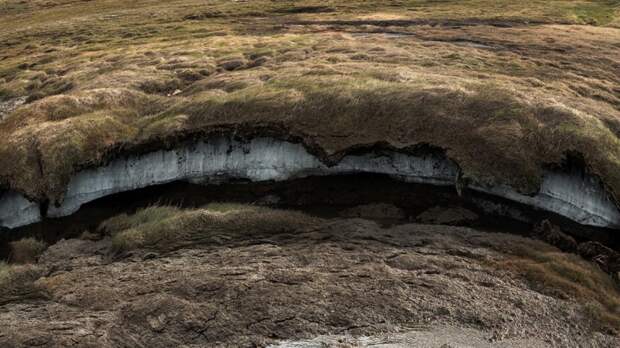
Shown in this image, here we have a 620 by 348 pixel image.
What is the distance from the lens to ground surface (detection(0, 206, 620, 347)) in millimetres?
22422

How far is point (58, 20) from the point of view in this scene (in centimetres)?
11038

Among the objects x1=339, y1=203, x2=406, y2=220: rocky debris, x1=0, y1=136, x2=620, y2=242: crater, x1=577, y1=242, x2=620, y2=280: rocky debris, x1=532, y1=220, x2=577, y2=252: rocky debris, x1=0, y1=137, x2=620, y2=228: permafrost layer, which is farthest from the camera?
x1=0, y1=137, x2=620, y2=228: permafrost layer

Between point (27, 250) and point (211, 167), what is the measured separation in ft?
39.9

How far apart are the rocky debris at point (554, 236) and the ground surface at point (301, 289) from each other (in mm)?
1027

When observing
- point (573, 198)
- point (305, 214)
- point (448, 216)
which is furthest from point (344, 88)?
point (573, 198)

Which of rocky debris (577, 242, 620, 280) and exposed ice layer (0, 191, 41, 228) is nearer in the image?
rocky debris (577, 242, 620, 280)

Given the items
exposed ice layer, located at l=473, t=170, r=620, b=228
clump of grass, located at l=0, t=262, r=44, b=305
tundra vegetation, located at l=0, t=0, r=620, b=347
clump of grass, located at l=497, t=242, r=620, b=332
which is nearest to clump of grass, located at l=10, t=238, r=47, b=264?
tundra vegetation, located at l=0, t=0, r=620, b=347

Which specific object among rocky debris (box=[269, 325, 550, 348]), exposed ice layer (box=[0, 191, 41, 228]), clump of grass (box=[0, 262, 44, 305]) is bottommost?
exposed ice layer (box=[0, 191, 41, 228])

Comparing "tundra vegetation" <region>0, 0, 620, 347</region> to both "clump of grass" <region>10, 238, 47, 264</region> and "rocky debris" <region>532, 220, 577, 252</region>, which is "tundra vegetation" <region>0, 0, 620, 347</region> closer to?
"clump of grass" <region>10, 238, 47, 264</region>

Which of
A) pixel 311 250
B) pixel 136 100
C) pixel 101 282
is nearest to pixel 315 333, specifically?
pixel 311 250

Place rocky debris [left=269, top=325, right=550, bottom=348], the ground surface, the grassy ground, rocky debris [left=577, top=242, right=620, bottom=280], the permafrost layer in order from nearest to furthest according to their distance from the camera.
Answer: rocky debris [left=269, top=325, right=550, bottom=348] < the ground surface < rocky debris [left=577, top=242, right=620, bottom=280] < the grassy ground < the permafrost layer

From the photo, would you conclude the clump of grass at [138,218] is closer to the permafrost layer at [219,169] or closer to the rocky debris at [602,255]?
the permafrost layer at [219,169]

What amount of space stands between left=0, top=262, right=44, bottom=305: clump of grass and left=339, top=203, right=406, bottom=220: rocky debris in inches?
648

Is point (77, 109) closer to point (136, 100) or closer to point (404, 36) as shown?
point (136, 100)
